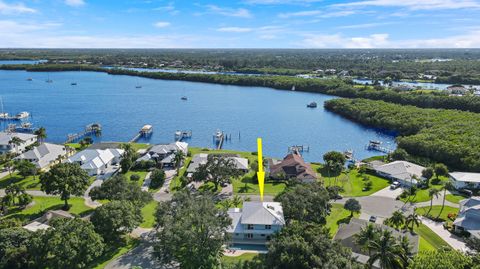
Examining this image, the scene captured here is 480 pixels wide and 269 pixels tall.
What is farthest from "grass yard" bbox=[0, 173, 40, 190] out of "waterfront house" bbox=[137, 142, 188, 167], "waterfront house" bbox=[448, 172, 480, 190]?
"waterfront house" bbox=[448, 172, 480, 190]

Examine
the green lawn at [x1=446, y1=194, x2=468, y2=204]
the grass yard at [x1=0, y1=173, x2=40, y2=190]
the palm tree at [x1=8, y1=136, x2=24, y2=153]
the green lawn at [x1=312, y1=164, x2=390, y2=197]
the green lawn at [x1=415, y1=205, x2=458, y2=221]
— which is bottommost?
the green lawn at [x1=446, y1=194, x2=468, y2=204]

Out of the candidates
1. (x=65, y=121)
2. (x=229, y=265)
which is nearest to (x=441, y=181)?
(x=229, y=265)

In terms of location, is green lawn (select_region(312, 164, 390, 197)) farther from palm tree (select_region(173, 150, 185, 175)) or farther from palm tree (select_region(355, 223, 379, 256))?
palm tree (select_region(355, 223, 379, 256))

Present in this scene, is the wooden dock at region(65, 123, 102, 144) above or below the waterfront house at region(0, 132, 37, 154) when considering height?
below

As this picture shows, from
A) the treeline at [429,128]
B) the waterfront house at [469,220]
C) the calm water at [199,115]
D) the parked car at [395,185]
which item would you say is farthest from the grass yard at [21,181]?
the treeline at [429,128]

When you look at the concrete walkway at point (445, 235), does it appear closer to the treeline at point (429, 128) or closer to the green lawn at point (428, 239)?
the green lawn at point (428, 239)

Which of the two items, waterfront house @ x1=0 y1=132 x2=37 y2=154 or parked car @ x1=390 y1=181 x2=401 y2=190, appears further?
waterfront house @ x1=0 y1=132 x2=37 y2=154

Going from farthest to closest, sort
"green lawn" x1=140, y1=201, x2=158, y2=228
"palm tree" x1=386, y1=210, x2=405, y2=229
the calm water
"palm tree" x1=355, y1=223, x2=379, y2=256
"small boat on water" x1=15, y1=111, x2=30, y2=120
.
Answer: "small boat on water" x1=15, y1=111, x2=30, y2=120, the calm water, "green lawn" x1=140, y1=201, x2=158, y2=228, "palm tree" x1=386, y1=210, x2=405, y2=229, "palm tree" x1=355, y1=223, x2=379, y2=256
